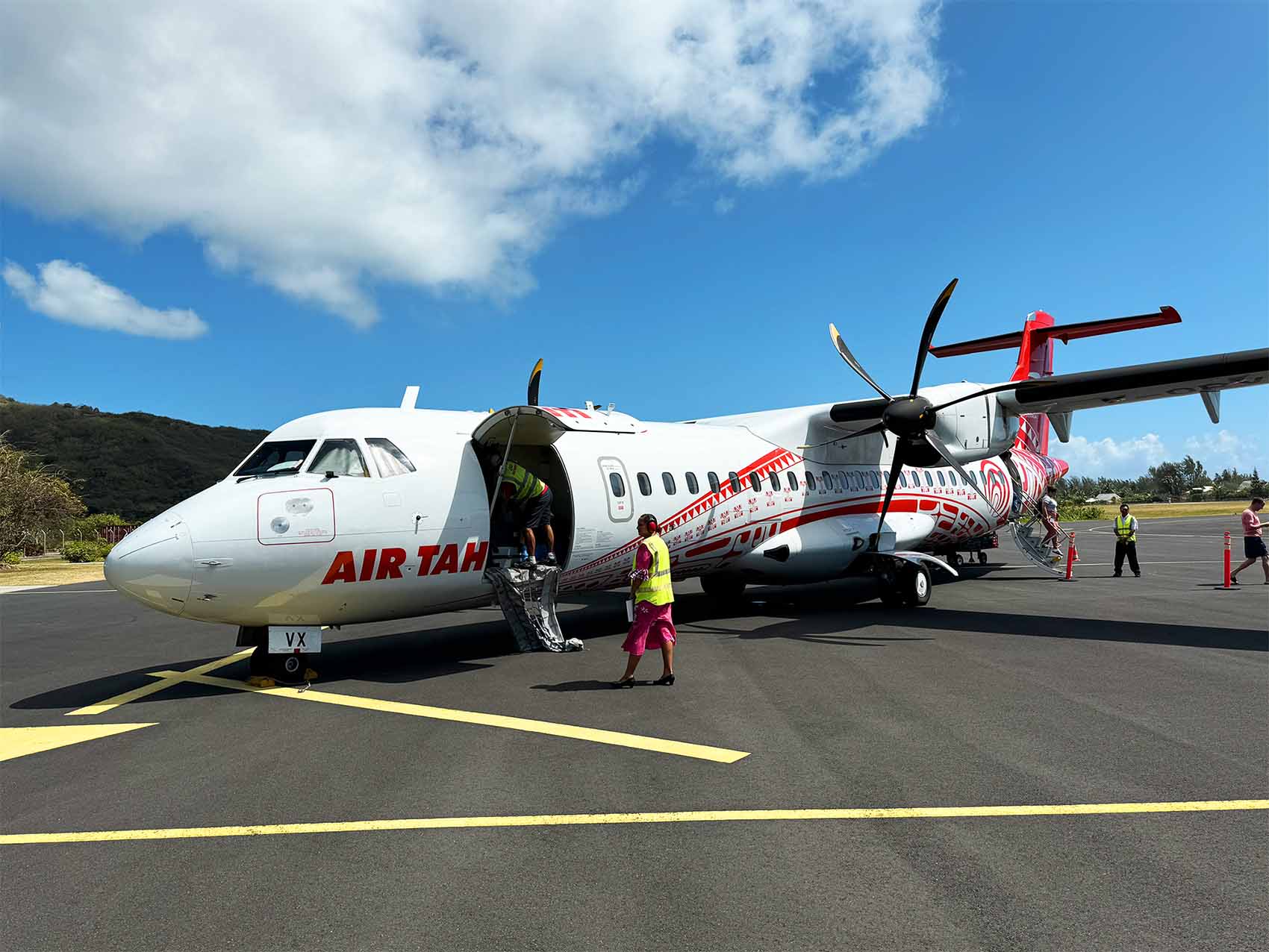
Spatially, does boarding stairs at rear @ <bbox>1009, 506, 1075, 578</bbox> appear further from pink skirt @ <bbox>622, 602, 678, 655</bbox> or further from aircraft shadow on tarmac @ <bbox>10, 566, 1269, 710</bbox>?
pink skirt @ <bbox>622, 602, 678, 655</bbox>

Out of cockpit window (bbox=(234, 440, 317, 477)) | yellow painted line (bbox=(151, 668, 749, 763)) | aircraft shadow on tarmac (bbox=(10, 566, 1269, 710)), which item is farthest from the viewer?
aircraft shadow on tarmac (bbox=(10, 566, 1269, 710))

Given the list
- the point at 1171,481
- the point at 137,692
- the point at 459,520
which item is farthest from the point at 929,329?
the point at 1171,481

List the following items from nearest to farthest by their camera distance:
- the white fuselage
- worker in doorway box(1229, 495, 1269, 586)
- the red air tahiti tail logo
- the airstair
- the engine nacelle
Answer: the white fuselage → the red air tahiti tail logo → the airstair → the engine nacelle → worker in doorway box(1229, 495, 1269, 586)

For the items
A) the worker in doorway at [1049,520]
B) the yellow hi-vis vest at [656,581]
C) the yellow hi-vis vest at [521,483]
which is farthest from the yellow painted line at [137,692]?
the worker in doorway at [1049,520]

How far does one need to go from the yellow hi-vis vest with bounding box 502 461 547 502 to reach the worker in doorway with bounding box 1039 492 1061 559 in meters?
15.1

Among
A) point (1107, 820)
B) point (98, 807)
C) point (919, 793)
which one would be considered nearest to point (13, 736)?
point (98, 807)

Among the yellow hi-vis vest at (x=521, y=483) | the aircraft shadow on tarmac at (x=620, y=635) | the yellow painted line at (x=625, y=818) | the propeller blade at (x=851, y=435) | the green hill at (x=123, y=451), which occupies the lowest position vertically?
the yellow painted line at (x=625, y=818)

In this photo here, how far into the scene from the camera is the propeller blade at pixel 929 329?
12.7m

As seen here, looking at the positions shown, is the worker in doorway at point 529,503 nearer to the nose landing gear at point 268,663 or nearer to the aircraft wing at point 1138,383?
the nose landing gear at point 268,663

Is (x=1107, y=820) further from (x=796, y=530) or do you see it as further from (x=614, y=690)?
(x=796, y=530)

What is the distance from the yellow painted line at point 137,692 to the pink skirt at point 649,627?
5.30m

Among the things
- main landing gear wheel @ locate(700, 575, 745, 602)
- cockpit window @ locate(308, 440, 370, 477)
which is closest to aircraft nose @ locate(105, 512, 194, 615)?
cockpit window @ locate(308, 440, 370, 477)

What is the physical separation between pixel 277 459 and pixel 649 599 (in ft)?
14.3

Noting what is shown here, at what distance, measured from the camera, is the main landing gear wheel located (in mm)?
14688
